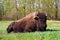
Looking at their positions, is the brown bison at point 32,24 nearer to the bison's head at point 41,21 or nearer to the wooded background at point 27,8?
the bison's head at point 41,21

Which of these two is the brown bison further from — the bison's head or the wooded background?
the wooded background

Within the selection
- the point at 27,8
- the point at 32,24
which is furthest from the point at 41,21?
the point at 27,8

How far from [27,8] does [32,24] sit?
670 inches

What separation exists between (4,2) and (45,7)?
15.1 ft

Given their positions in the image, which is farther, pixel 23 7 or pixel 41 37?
pixel 23 7

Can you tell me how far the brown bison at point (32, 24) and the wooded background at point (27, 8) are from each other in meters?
16.2

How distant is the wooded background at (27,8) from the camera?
1137 inches

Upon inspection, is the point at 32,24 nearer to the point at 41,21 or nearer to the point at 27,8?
the point at 41,21

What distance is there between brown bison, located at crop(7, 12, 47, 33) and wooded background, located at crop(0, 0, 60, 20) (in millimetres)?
16242

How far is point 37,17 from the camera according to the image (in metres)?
12.0

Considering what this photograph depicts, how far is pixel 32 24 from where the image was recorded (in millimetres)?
12203

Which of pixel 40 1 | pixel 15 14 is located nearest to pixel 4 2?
pixel 15 14

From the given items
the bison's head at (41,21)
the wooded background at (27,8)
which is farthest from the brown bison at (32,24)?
the wooded background at (27,8)

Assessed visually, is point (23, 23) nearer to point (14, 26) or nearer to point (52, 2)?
point (14, 26)
